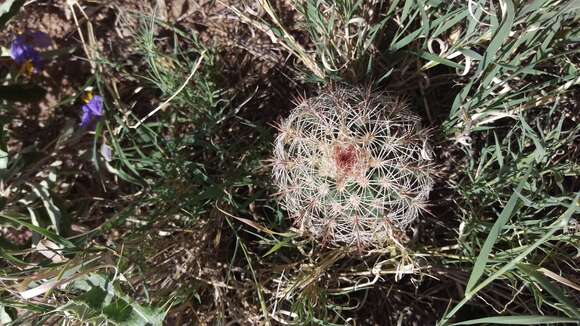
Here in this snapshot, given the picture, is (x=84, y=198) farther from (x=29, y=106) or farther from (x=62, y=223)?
(x=29, y=106)

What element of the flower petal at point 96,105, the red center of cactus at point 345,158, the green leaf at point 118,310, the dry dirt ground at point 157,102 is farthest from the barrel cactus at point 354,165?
the flower petal at point 96,105

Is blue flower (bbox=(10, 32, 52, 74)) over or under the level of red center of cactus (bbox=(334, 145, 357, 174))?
over

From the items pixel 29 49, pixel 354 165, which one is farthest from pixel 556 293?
pixel 29 49

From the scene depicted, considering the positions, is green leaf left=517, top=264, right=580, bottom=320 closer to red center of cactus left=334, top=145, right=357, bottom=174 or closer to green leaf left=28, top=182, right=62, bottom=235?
red center of cactus left=334, top=145, right=357, bottom=174

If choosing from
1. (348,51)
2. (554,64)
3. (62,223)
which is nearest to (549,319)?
(554,64)

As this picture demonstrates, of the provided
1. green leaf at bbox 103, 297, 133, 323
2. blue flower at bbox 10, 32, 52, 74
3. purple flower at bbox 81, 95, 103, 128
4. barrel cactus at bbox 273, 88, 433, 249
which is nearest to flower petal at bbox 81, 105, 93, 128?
purple flower at bbox 81, 95, 103, 128

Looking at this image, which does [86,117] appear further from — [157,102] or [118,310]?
[118,310]

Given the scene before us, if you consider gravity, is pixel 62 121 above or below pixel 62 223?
above
